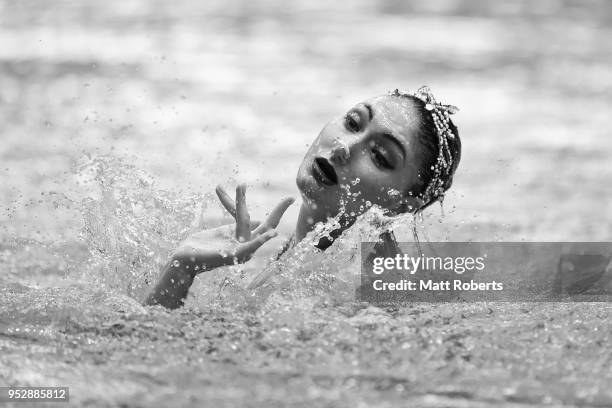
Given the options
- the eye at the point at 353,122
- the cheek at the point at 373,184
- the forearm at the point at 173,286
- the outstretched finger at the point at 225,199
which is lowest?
the forearm at the point at 173,286

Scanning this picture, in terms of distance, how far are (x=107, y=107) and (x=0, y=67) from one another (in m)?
1.30

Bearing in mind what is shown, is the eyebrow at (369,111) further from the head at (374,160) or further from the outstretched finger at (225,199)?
the outstretched finger at (225,199)

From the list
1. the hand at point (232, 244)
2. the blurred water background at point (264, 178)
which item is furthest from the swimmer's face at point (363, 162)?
the blurred water background at point (264, 178)

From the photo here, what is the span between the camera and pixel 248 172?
5.54 m

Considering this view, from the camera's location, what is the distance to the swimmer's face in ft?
9.90

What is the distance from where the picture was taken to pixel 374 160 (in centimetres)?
305

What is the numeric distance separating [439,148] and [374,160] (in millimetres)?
255

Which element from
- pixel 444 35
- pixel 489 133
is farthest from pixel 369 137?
pixel 444 35

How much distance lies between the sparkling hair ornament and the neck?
0.29m

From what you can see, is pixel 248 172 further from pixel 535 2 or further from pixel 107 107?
pixel 535 2

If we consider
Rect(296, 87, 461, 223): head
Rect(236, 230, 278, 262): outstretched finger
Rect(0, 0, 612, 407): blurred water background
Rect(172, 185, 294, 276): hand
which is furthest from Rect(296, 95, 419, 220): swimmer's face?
Rect(236, 230, 278, 262): outstretched finger

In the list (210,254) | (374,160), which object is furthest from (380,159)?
(210,254)

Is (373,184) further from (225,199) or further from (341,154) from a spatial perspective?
(225,199)

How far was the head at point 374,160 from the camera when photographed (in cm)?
302
